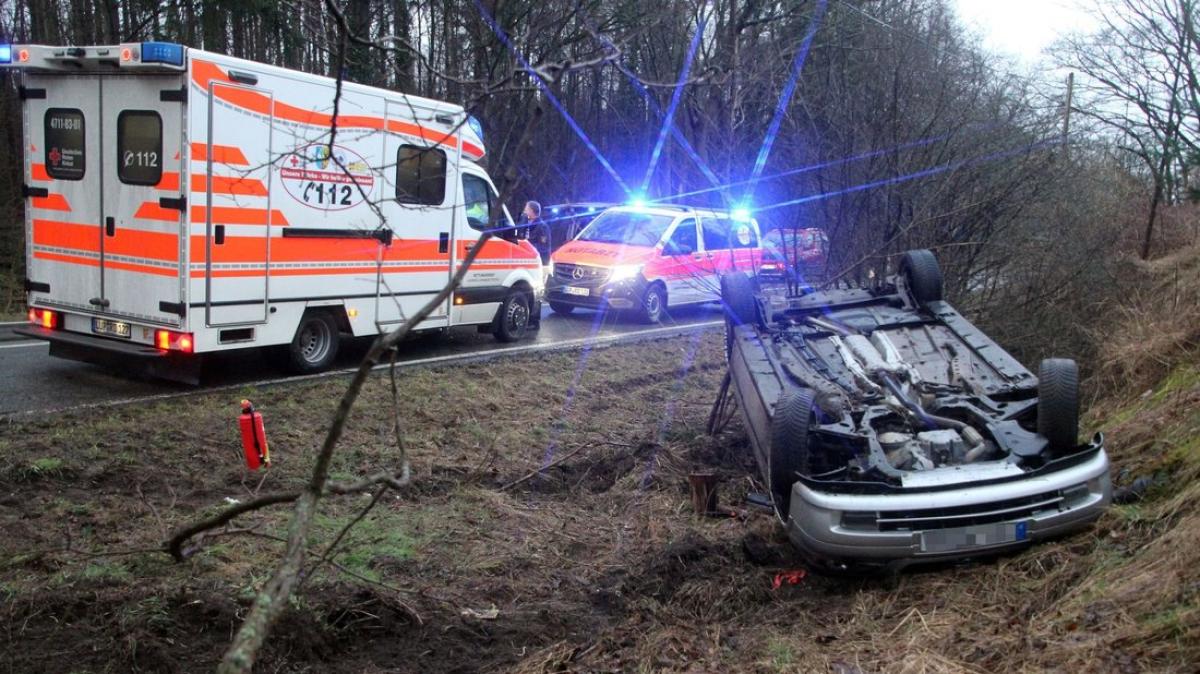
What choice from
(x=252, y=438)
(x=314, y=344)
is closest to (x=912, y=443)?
(x=252, y=438)

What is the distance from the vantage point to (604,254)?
16031 mm

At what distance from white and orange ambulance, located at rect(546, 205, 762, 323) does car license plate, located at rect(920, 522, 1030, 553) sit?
33.8 ft

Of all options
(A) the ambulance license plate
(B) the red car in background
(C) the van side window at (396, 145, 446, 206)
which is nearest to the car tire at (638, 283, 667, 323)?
(C) the van side window at (396, 145, 446, 206)

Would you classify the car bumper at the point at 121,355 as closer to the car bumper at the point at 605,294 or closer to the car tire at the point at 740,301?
the car tire at the point at 740,301

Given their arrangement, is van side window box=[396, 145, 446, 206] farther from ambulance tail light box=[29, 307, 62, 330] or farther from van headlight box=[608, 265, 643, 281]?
van headlight box=[608, 265, 643, 281]

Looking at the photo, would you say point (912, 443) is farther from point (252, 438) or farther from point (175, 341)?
point (175, 341)

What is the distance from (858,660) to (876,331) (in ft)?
11.0

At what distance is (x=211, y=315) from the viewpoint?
30.3 ft

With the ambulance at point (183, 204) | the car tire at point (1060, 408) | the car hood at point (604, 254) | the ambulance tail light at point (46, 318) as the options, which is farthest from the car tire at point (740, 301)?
the car hood at point (604, 254)

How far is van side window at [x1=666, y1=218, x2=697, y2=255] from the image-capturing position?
16125 mm

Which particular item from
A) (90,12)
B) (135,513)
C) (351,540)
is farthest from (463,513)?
(90,12)

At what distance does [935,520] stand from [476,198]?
8.84 m

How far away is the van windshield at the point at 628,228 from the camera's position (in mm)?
16297

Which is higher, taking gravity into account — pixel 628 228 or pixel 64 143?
pixel 64 143
